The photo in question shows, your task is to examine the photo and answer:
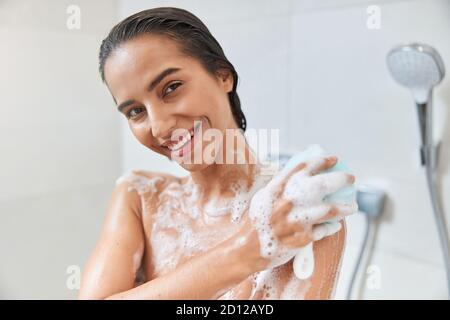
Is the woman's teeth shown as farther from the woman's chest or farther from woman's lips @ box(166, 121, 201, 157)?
the woman's chest

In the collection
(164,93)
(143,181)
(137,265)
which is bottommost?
(137,265)

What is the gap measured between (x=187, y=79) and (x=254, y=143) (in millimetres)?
139

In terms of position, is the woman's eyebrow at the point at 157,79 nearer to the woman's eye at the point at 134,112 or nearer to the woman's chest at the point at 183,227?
the woman's eye at the point at 134,112

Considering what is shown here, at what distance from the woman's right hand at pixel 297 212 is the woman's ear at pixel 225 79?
132mm

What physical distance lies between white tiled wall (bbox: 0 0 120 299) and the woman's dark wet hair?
0.24 feet

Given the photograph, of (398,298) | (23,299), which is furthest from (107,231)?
(398,298)

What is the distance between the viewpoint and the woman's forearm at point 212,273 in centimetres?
52

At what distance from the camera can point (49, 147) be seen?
667 mm

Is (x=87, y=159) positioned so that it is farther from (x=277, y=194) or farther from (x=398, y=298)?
(x=398, y=298)

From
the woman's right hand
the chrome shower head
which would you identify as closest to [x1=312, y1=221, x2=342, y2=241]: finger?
the woman's right hand

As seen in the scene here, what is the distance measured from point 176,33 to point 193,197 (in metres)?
0.23

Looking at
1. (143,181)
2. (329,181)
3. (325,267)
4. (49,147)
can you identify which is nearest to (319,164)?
(329,181)

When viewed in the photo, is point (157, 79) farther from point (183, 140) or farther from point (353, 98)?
point (353, 98)

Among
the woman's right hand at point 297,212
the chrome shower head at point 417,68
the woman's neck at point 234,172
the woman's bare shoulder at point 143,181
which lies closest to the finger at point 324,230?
the woman's right hand at point 297,212
